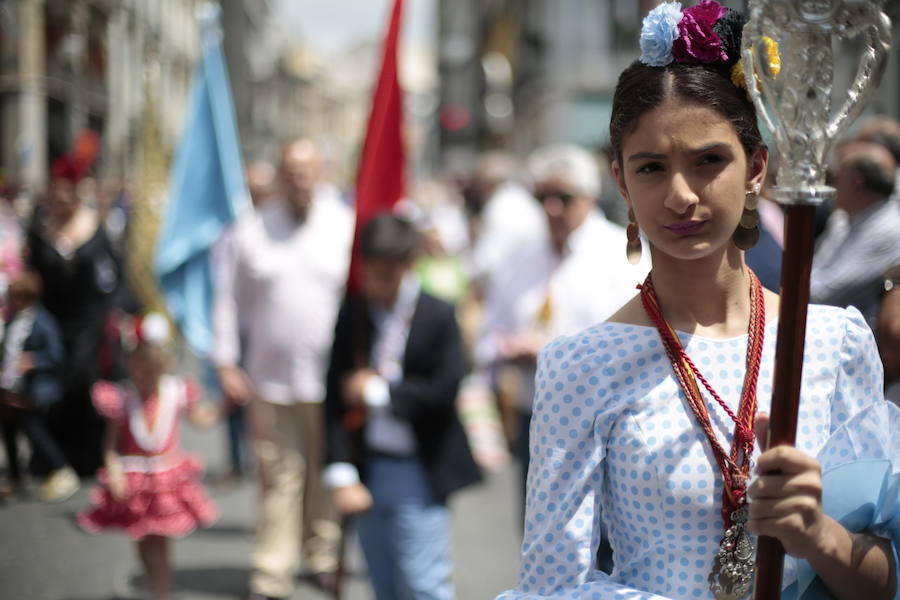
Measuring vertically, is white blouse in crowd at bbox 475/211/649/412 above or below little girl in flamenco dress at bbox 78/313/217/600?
above

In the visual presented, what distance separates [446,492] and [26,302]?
458 cm

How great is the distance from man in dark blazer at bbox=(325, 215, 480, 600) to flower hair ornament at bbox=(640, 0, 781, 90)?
8.23 feet

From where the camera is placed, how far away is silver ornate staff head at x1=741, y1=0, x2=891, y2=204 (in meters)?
1.52

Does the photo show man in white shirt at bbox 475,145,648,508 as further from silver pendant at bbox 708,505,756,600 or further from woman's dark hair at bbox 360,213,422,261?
silver pendant at bbox 708,505,756,600

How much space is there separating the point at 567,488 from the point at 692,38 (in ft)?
2.50

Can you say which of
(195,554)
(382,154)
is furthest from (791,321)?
(195,554)

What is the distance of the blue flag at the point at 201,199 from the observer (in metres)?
7.40

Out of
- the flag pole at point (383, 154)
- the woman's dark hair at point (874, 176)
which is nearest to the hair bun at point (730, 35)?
the flag pole at point (383, 154)

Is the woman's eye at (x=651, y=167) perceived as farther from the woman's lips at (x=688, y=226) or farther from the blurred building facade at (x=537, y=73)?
the blurred building facade at (x=537, y=73)

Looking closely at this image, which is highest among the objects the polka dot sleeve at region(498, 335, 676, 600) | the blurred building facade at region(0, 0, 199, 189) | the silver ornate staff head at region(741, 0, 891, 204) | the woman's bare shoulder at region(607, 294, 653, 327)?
the blurred building facade at region(0, 0, 199, 189)

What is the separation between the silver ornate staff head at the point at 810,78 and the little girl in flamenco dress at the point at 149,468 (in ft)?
14.2

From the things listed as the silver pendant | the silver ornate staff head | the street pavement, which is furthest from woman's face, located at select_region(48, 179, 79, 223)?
the silver ornate staff head

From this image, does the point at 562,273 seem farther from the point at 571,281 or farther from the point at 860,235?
the point at 860,235

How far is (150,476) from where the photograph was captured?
5551mm
